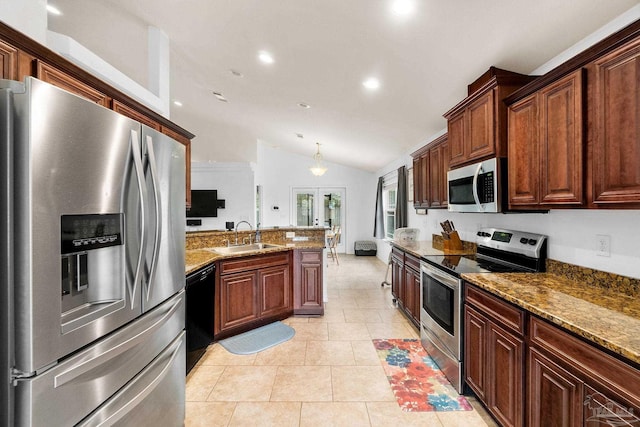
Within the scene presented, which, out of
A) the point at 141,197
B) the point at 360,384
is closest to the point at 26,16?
the point at 141,197

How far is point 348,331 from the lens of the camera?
10.6ft

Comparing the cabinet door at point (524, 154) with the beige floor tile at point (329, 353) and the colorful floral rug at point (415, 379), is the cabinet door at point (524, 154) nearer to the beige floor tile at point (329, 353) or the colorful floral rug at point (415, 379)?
the colorful floral rug at point (415, 379)

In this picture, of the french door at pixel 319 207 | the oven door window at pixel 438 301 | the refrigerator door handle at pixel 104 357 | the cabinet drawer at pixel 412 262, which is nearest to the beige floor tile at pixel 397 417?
the oven door window at pixel 438 301

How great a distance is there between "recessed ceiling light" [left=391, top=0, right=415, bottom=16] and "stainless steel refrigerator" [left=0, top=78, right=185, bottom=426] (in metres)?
1.58

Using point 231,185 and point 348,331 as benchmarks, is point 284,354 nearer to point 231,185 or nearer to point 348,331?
point 348,331

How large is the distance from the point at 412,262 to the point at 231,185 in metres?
6.26

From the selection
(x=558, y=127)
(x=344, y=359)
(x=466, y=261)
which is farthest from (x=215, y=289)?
(x=558, y=127)

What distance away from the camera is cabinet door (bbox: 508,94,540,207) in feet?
6.16

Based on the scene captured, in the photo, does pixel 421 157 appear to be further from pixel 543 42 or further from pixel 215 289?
Result: pixel 215 289

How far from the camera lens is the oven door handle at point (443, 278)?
2162 millimetres

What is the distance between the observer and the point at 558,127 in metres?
1.69

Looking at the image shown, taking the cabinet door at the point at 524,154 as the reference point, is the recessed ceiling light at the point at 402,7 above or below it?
above

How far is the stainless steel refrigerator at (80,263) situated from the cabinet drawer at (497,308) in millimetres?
1861

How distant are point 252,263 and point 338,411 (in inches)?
66.0
